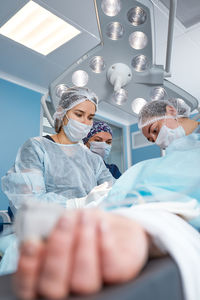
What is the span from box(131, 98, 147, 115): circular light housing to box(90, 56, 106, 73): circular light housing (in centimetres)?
26

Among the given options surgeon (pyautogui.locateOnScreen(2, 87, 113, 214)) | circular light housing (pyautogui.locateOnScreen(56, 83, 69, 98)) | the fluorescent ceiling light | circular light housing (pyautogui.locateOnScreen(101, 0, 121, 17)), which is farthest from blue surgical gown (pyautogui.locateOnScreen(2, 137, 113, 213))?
the fluorescent ceiling light

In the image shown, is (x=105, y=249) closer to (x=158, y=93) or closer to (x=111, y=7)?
(x=111, y=7)

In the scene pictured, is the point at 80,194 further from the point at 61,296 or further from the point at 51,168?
the point at 61,296

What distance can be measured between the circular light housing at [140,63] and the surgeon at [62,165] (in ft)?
0.96

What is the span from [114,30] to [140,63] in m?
0.20

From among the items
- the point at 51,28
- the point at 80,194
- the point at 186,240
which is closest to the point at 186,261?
the point at 186,240

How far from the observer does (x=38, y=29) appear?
225 centimetres

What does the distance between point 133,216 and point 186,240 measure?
99 mm

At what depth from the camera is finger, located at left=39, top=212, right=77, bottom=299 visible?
0.90 feet

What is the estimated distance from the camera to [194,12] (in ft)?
6.23

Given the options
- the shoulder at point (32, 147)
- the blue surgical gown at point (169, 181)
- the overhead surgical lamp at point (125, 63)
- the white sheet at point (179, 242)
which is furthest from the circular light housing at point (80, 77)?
the white sheet at point (179, 242)

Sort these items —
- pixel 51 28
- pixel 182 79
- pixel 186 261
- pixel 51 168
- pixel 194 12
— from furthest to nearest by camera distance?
pixel 182 79
pixel 51 28
pixel 194 12
pixel 51 168
pixel 186 261

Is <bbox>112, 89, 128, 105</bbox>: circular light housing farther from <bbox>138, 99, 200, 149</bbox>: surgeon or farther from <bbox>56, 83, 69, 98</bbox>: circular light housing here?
<bbox>56, 83, 69, 98</bbox>: circular light housing

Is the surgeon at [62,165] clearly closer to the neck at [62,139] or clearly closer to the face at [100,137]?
the neck at [62,139]
